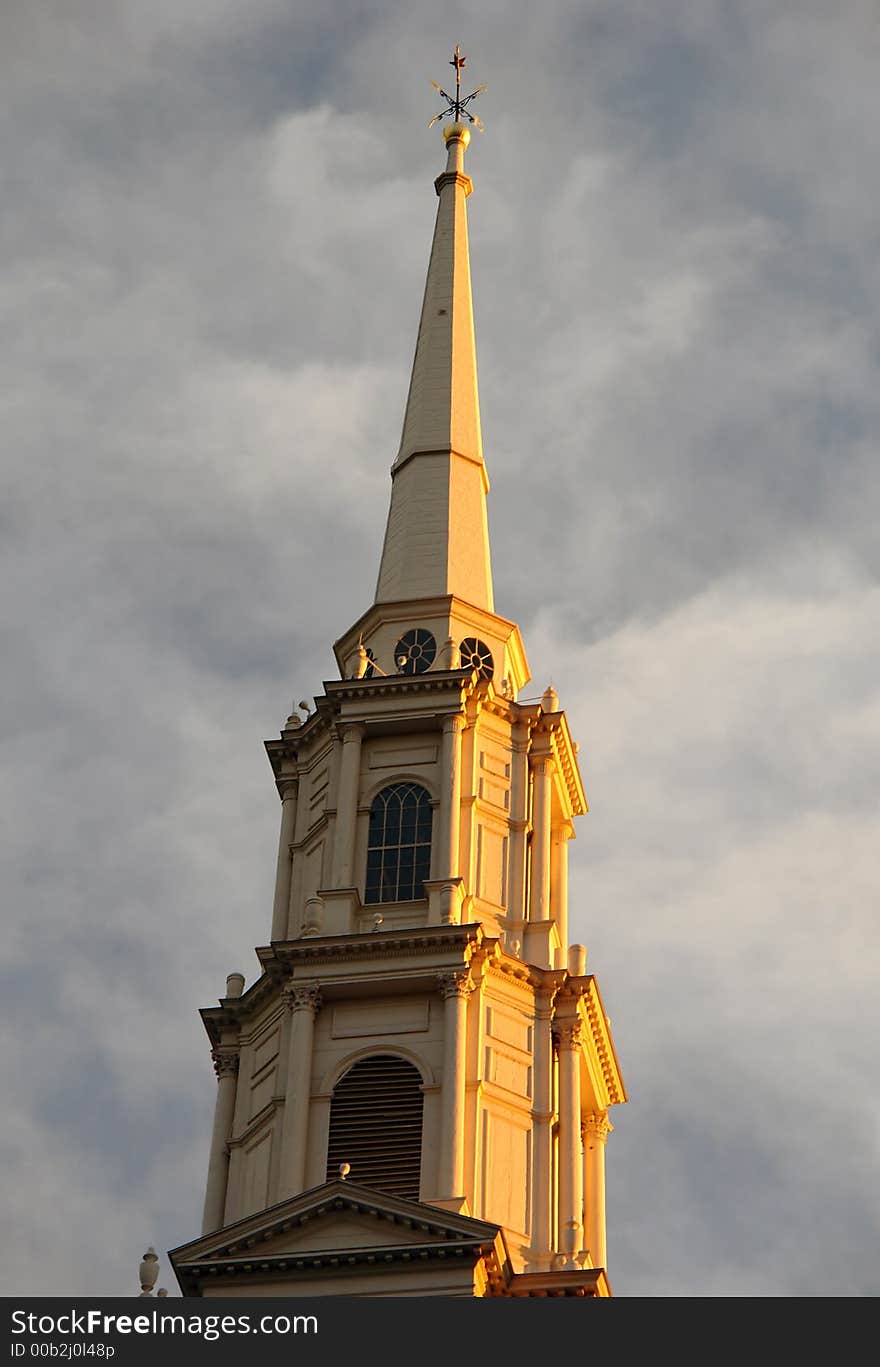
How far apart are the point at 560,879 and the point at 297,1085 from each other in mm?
11586

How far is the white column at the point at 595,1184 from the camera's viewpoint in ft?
238

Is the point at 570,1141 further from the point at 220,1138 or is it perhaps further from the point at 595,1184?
the point at 220,1138

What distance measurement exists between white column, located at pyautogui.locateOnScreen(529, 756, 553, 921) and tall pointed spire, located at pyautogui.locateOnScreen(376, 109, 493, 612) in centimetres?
592

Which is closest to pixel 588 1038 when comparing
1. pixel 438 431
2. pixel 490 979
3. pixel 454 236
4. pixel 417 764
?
pixel 490 979

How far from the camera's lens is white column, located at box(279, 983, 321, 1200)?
69188mm

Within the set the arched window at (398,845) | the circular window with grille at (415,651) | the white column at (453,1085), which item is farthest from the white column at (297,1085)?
the circular window with grille at (415,651)

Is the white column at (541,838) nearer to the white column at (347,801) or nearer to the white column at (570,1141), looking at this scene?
the white column at (570,1141)

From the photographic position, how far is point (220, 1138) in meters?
73.5

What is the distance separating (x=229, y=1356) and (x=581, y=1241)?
2014cm

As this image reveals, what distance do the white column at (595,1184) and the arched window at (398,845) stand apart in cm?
769

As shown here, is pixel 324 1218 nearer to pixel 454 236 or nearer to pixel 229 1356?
pixel 229 1356

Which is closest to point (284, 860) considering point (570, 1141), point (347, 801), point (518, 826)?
point (347, 801)

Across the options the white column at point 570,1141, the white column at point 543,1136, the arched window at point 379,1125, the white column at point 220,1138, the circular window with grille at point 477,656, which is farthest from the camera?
the circular window with grille at point 477,656

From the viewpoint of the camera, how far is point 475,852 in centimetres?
7612
